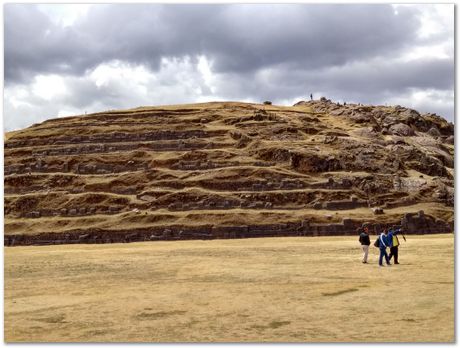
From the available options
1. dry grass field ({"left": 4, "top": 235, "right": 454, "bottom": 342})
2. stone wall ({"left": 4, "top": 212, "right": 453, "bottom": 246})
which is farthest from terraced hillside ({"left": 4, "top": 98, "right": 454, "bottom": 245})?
dry grass field ({"left": 4, "top": 235, "right": 454, "bottom": 342})

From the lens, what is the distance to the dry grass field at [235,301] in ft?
38.3

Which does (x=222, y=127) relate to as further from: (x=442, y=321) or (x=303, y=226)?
(x=442, y=321)

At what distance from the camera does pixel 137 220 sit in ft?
156

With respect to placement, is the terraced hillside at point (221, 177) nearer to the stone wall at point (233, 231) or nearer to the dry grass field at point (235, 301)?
the stone wall at point (233, 231)

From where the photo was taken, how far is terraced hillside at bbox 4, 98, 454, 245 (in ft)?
151

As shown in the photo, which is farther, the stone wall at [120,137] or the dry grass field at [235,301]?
the stone wall at [120,137]

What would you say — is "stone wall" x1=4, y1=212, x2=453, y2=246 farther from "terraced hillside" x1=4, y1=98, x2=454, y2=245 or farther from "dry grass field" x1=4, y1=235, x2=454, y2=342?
"dry grass field" x1=4, y1=235, x2=454, y2=342

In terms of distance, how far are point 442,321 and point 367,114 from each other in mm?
62956

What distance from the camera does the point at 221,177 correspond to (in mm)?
53062

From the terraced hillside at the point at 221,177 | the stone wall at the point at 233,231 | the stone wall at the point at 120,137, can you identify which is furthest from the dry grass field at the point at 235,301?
the stone wall at the point at 120,137

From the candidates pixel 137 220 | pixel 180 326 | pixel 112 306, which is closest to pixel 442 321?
pixel 180 326

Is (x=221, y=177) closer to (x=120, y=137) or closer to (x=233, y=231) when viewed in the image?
(x=233, y=231)

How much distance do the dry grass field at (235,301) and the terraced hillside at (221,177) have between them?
21.6 meters

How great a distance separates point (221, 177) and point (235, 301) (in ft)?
126
